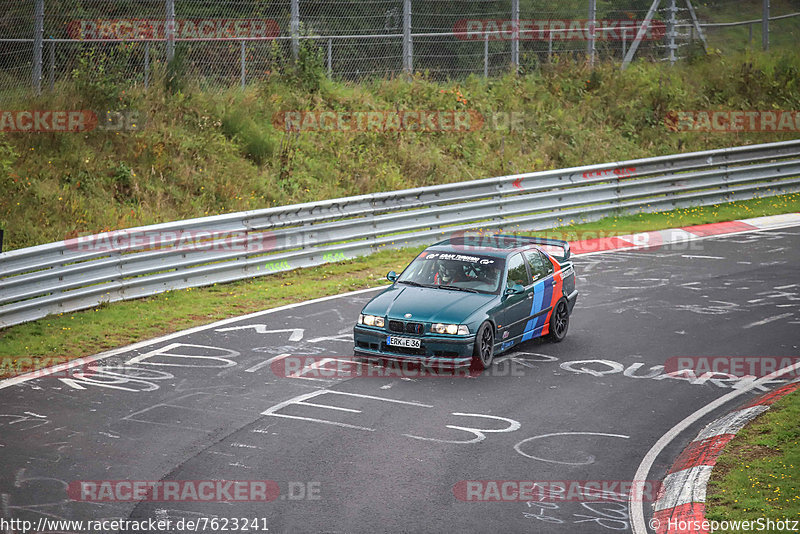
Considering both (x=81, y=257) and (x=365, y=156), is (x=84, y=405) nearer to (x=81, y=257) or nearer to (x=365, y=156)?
(x=81, y=257)

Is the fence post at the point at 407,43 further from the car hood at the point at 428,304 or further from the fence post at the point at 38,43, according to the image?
the car hood at the point at 428,304

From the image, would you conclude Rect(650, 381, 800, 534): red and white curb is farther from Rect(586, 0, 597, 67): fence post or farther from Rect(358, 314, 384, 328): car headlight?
Rect(586, 0, 597, 67): fence post

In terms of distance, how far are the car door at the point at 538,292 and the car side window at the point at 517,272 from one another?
13 cm

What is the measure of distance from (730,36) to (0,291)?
28.8 metres

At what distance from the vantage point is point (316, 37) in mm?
23906

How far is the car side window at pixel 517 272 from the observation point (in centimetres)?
1304

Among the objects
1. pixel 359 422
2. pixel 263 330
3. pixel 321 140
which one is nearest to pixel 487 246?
pixel 263 330

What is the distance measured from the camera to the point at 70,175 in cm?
1877

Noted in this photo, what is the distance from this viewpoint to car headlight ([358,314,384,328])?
39.9 ft

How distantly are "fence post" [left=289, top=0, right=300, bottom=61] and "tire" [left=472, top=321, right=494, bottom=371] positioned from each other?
13.2 m

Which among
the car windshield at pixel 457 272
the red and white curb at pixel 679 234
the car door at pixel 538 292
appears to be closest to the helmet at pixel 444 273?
the car windshield at pixel 457 272

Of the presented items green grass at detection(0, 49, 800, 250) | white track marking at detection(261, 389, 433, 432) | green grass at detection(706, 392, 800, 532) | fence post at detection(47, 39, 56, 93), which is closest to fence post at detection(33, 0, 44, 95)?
fence post at detection(47, 39, 56, 93)

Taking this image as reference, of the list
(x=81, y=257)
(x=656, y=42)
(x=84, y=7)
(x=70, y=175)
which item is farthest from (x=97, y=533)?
(x=656, y=42)

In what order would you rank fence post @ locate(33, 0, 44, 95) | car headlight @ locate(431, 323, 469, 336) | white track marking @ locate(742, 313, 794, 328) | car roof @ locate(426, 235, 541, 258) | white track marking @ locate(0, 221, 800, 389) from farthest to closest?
fence post @ locate(33, 0, 44, 95), white track marking @ locate(742, 313, 794, 328), car roof @ locate(426, 235, 541, 258), car headlight @ locate(431, 323, 469, 336), white track marking @ locate(0, 221, 800, 389)
